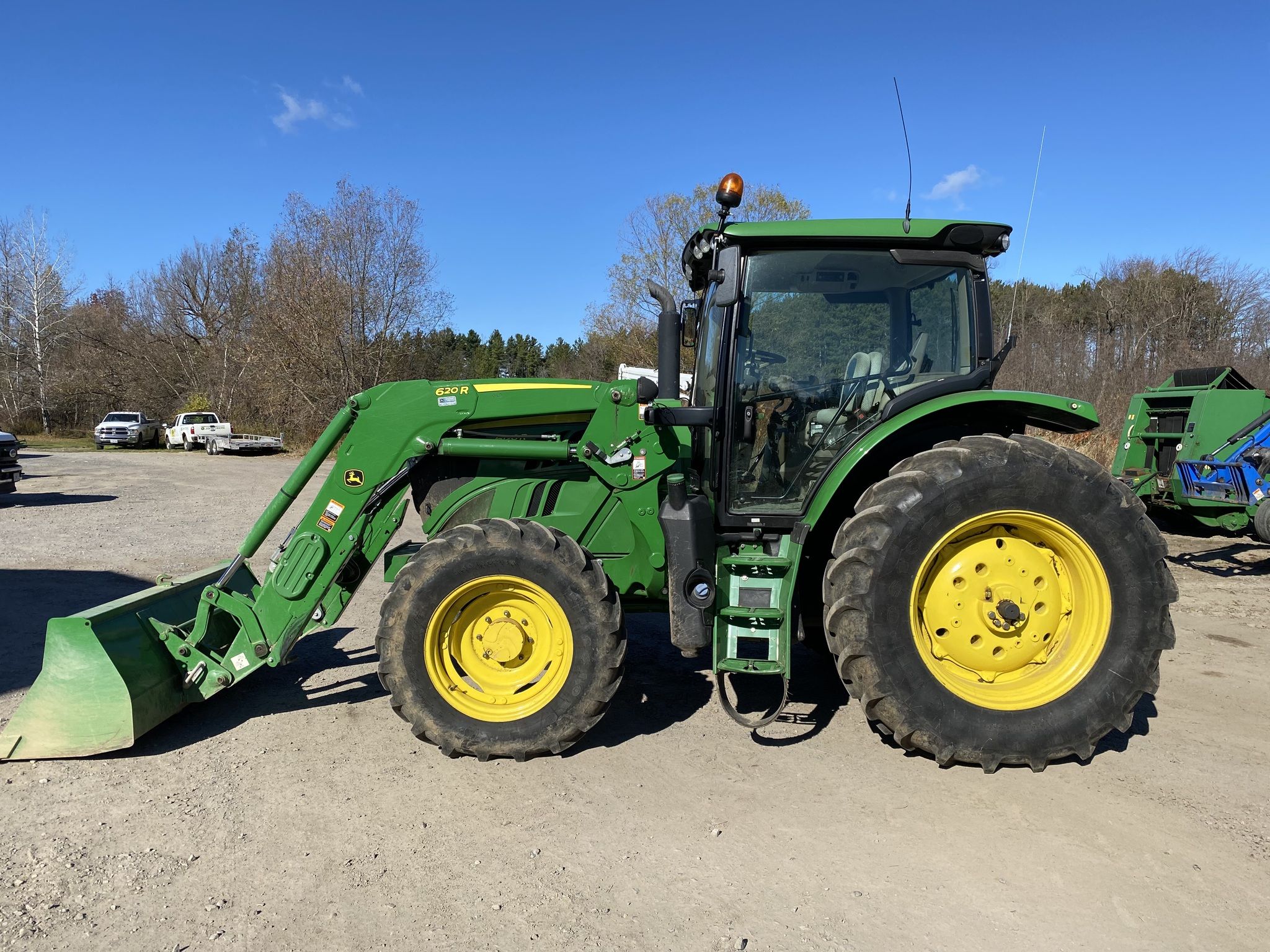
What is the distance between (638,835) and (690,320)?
8.95ft

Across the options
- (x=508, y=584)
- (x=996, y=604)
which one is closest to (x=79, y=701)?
(x=508, y=584)

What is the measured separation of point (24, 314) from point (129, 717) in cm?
4174

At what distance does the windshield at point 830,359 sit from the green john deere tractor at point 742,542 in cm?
1

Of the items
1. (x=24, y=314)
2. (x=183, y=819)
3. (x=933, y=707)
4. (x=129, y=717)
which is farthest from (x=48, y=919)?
(x=24, y=314)

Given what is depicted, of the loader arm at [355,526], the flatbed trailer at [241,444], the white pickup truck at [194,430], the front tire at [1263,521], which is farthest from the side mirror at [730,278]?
the white pickup truck at [194,430]

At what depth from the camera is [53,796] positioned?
10.3 feet

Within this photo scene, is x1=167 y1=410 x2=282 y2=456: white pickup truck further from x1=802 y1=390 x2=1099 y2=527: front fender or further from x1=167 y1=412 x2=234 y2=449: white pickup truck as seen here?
x1=802 y1=390 x2=1099 y2=527: front fender

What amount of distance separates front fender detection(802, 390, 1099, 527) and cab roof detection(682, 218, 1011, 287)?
74cm

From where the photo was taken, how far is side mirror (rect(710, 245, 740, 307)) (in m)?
Result: 3.66

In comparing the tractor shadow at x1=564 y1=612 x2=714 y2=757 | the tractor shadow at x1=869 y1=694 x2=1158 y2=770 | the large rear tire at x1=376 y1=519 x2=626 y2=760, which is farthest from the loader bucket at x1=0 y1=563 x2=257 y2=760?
the tractor shadow at x1=869 y1=694 x2=1158 y2=770

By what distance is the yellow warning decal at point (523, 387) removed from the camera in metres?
3.88

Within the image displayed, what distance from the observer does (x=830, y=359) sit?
389cm

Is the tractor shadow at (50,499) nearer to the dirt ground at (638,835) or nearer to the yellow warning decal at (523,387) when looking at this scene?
the dirt ground at (638,835)

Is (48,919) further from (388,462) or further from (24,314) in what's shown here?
(24,314)
